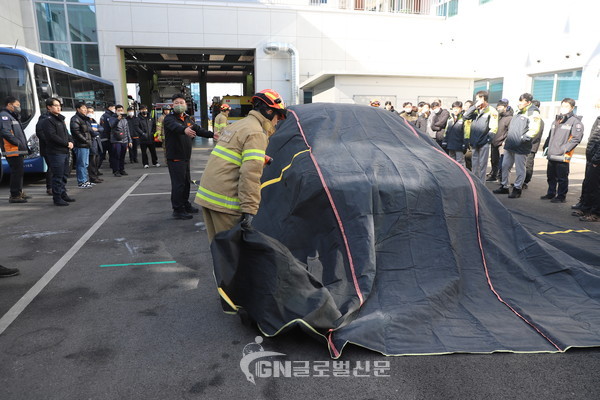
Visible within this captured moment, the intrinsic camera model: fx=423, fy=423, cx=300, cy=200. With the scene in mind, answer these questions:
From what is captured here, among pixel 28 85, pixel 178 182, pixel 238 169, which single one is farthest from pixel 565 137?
pixel 28 85

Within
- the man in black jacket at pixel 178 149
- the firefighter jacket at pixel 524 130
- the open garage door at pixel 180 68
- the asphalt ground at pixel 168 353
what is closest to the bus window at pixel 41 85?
the man in black jacket at pixel 178 149

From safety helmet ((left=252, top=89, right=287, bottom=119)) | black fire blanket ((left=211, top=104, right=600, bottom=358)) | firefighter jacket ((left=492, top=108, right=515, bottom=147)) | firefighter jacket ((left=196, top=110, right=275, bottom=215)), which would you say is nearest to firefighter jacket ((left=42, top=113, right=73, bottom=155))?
black fire blanket ((left=211, top=104, right=600, bottom=358))

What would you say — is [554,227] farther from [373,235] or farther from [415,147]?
[373,235]

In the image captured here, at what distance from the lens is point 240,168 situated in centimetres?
346

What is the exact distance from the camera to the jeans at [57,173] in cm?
772

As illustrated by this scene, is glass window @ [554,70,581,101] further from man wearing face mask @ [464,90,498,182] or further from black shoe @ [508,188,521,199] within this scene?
black shoe @ [508,188,521,199]

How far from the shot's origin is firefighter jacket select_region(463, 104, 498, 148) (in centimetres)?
859

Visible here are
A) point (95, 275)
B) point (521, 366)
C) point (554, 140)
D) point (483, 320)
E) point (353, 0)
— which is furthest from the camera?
point (353, 0)

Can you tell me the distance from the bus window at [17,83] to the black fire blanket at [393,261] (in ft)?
26.6

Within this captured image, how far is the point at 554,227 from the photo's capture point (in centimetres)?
576

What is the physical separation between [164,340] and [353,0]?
24.1 m

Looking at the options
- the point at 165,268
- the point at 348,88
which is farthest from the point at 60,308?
the point at 348,88

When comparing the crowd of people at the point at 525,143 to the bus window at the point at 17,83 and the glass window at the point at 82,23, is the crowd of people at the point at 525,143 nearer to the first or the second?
the bus window at the point at 17,83

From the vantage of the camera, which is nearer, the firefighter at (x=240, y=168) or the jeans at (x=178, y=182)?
the firefighter at (x=240, y=168)
